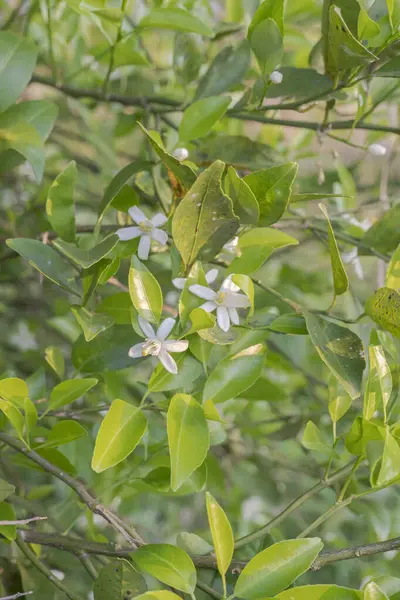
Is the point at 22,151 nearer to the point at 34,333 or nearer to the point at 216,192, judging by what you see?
the point at 216,192

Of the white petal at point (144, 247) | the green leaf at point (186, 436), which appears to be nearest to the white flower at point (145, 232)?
the white petal at point (144, 247)

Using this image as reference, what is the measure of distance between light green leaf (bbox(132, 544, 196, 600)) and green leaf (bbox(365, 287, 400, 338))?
0.19 meters

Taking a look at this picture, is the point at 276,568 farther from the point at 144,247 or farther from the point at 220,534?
the point at 144,247

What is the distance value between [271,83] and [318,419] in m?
0.41

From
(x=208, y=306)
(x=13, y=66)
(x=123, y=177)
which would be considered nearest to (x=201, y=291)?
(x=208, y=306)

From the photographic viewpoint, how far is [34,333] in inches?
36.1

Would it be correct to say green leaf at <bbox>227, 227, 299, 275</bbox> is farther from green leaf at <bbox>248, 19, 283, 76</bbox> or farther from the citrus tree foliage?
green leaf at <bbox>248, 19, 283, 76</bbox>

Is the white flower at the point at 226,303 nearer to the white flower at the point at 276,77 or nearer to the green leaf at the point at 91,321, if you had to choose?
the green leaf at the point at 91,321

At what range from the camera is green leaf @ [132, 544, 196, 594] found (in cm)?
A: 35

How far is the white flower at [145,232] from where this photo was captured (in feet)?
1.42

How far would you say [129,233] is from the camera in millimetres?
436

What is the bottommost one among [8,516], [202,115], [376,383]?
[8,516]

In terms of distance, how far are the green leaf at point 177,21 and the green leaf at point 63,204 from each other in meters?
0.17

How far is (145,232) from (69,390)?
0.12 metres
